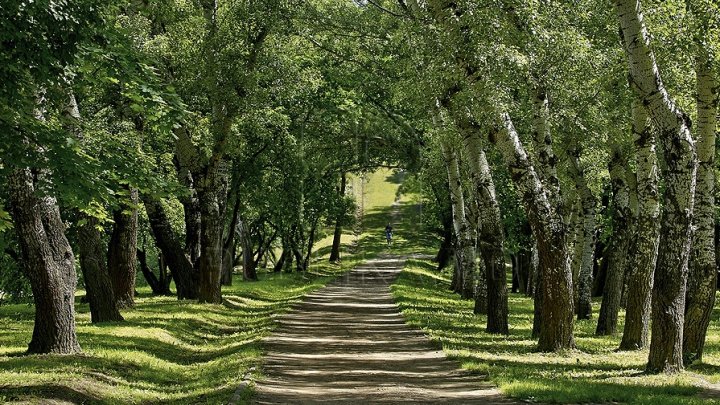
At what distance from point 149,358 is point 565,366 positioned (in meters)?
8.08

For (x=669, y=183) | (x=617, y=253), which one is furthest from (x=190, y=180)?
(x=669, y=183)

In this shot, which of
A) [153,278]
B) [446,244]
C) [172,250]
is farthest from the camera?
[446,244]

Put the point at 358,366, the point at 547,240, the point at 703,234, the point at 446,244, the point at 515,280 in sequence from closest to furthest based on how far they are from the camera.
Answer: the point at 703,234
the point at 358,366
the point at 547,240
the point at 515,280
the point at 446,244

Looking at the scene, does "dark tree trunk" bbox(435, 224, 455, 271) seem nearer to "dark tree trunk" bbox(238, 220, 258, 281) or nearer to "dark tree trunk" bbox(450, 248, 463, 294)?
"dark tree trunk" bbox(450, 248, 463, 294)

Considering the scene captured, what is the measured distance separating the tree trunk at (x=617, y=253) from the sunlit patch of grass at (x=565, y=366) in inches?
20.2

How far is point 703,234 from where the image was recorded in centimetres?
1588

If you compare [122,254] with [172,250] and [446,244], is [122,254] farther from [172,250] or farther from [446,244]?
[446,244]

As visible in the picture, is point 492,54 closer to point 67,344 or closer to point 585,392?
point 585,392

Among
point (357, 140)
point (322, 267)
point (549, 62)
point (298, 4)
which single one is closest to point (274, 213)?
point (357, 140)

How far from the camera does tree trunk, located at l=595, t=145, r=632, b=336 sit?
22.0 meters

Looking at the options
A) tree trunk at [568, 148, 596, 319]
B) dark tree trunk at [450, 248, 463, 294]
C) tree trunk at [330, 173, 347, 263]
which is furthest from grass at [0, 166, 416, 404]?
tree trunk at [330, 173, 347, 263]

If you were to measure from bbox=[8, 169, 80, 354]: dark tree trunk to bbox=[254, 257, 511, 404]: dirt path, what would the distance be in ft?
12.5

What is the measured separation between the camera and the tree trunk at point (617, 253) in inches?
867

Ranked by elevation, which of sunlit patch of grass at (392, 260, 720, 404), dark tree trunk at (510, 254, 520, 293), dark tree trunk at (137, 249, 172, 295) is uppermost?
dark tree trunk at (510, 254, 520, 293)
